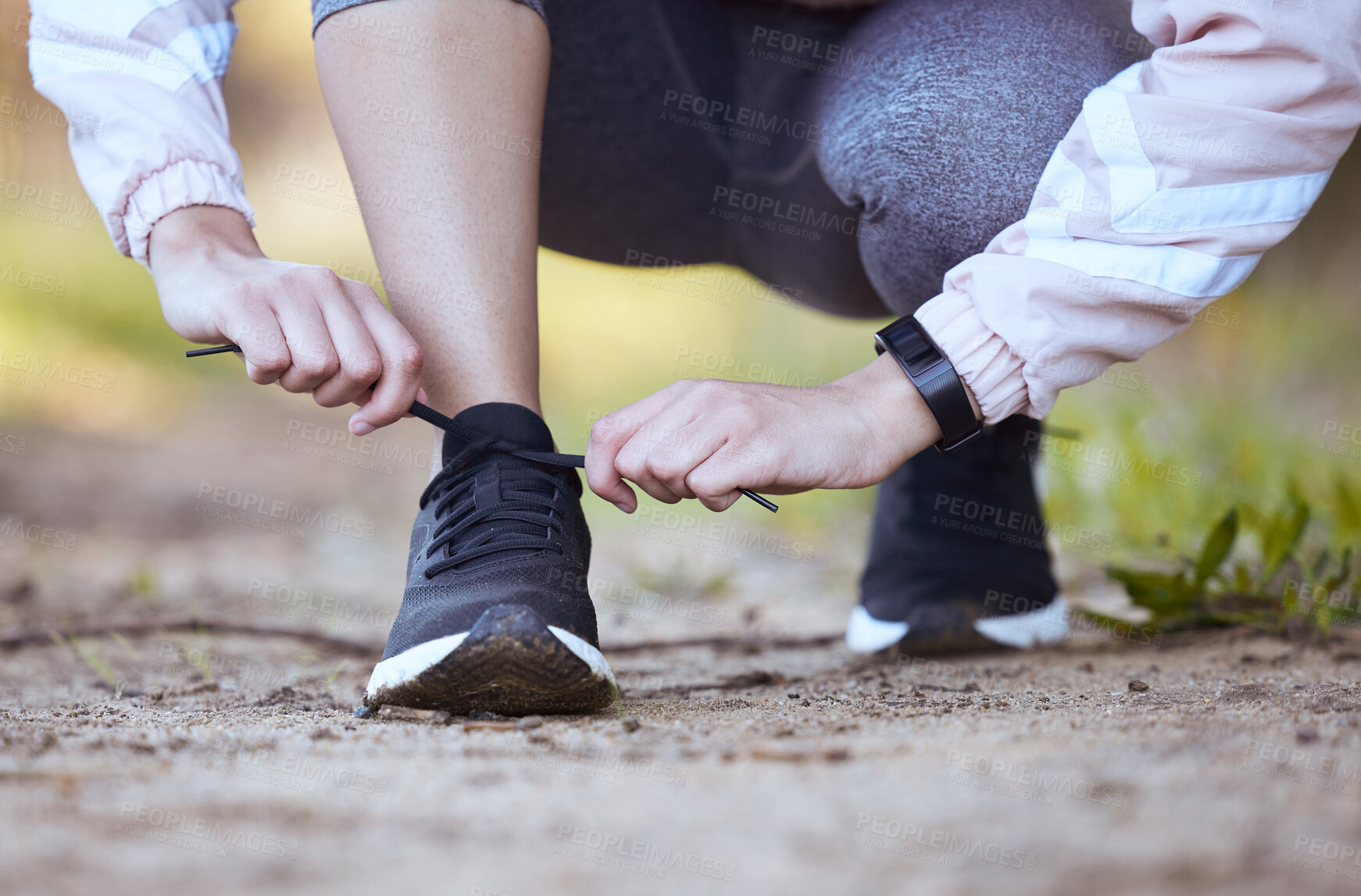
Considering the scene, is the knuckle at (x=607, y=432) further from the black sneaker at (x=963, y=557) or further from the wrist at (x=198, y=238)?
the black sneaker at (x=963, y=557)

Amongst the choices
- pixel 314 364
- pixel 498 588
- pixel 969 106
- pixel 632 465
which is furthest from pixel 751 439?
pixel 969 106

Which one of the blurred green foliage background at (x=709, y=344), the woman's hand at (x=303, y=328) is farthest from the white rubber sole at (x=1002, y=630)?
the woman's hand at (x=303, y=328)

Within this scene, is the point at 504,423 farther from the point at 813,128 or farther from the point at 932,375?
the point at 813,128

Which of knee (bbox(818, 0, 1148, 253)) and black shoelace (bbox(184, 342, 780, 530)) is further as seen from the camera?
knee (bbox(818, 0, 1148, 253))

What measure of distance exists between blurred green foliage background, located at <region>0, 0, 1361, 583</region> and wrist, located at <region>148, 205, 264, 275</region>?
3.12 feet

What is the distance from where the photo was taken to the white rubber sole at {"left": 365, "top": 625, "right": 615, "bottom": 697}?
0.77 meters

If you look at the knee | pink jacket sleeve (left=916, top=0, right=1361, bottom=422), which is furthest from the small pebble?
the knee

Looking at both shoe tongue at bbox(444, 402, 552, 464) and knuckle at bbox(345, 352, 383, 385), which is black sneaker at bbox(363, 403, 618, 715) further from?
knuckle at bbox(345, 352, 383, 385)

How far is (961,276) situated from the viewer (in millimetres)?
843

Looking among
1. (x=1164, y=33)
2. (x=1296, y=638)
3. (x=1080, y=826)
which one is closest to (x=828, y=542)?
(x=1296, y=638)

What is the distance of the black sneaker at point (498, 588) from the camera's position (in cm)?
77

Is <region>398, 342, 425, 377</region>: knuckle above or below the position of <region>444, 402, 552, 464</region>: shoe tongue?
above

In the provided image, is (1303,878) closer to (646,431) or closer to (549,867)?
(549,867)

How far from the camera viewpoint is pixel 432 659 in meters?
0.78
